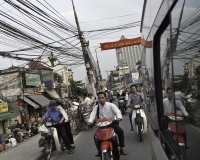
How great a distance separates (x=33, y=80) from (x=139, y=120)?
2465 cm

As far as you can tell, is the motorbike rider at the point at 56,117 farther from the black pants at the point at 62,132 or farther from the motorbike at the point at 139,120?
the motorbike at the point at 139,120

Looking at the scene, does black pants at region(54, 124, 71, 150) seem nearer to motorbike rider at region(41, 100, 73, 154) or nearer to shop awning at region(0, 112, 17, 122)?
motorbike rider at region(41, 100, 73, 154)

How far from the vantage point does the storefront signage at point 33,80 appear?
94.9 ft

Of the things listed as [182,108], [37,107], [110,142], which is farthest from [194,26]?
[37,107]

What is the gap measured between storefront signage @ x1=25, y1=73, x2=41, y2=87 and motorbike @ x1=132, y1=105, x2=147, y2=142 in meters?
22.8

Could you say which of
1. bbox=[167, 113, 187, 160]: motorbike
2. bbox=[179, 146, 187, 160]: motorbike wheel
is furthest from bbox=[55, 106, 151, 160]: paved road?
bbox=[179, 146, 187, 160]: motorbike wheel

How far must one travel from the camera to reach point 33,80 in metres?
30.4

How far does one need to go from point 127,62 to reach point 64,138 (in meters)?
91.5

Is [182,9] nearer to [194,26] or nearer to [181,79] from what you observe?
[194,26]

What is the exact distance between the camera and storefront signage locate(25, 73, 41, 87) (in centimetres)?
2892

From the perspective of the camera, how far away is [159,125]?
2.62 m

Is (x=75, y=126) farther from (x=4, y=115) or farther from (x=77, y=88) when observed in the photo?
(x=77, y=88)

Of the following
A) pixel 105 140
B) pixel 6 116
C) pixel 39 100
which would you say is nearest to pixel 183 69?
pixel 105 140

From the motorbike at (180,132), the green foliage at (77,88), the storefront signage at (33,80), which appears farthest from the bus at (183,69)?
the green foliage at (77,88)
